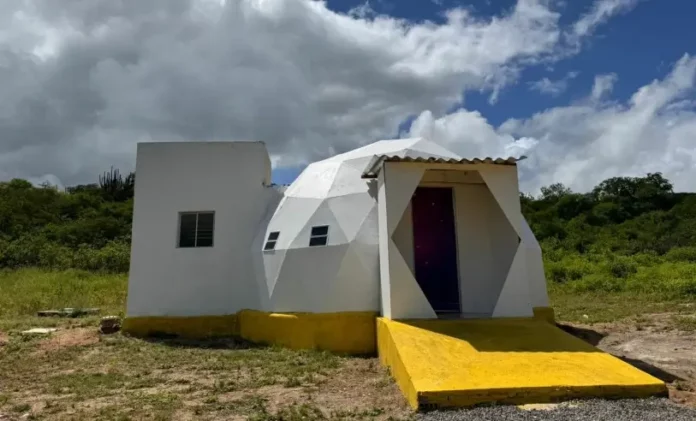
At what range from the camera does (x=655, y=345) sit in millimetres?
9562

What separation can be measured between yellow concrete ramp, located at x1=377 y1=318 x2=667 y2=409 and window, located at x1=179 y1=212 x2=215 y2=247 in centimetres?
541

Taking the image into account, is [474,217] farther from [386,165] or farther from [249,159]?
[249,159]

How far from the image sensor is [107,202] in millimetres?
31141

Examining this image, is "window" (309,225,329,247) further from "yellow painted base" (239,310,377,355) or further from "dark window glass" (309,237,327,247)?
"yellow painted base" (239,310,377,355)

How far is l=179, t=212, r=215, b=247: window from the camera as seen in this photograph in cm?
1189

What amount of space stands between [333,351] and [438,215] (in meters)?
3.24

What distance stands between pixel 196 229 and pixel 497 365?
795cm

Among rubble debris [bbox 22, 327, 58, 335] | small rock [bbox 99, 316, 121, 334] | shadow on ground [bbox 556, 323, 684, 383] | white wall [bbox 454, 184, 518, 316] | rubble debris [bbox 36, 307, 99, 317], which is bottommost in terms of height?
shadow on ground [bbox 556, 323, 684, 383]

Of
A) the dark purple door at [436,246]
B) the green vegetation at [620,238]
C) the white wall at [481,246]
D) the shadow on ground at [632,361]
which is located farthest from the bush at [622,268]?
the dark purple door at [436,246]

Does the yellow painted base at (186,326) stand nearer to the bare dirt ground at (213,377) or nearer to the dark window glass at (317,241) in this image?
the bare dirt ground at (213,377)

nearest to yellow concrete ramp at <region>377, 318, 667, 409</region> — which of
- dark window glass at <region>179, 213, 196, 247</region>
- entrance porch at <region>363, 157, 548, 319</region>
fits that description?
entrance porch at <region>363, 157, 548, 319</region>

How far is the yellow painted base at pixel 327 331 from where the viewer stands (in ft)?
30.0

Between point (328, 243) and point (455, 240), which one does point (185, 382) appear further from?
point (455, 240)

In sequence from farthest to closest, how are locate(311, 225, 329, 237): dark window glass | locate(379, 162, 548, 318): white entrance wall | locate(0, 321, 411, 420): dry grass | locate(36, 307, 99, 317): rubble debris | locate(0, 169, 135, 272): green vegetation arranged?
locate(0, 169, 135, 272): green vegetation, locate(36, 307, 99, 317): rubble debris, locate(311, 225, 329, 237): dark window glass, locate(379, 162, 548, 318): white entrance wall, locate(0, 321, 411, 420): dry grass
